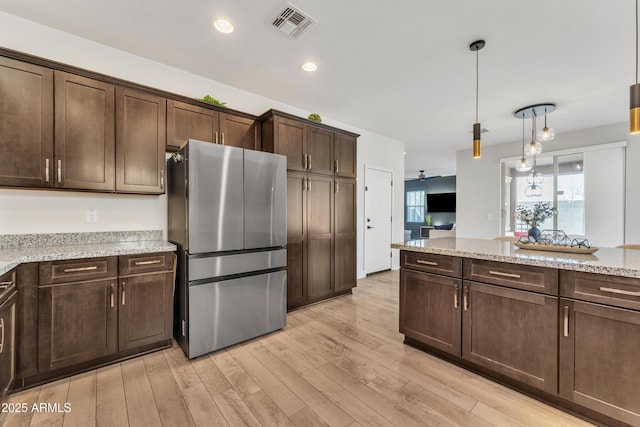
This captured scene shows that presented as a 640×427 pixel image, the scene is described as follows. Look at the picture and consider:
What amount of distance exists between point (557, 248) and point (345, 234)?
2.36m

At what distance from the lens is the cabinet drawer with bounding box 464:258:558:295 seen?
166 cm

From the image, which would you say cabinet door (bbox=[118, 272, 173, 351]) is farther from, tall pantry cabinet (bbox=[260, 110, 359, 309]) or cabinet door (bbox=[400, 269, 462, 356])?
cabinet door (bbox=[400, 269, 462, 356])

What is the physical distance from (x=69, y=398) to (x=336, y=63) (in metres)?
3.44

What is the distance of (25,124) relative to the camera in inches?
78.2

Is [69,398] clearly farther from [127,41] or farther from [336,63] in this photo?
[336,63]

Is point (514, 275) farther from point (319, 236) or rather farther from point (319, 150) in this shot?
point (319, 150)

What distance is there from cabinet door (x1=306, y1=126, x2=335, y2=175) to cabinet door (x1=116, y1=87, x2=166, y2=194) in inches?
63.9

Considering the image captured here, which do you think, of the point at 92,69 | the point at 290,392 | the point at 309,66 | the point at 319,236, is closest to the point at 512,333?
the point at 290,392

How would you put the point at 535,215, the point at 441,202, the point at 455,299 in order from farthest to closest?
the point at 441,202, the point at 535,215, the point at 455,299

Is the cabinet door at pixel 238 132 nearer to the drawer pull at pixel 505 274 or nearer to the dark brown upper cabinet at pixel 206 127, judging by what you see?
the dark brown upper cabinet at pixel 206 127

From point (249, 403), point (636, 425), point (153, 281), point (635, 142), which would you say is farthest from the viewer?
point (635, 142)

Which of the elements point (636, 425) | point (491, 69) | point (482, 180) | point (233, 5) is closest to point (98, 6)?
point (233, 5)

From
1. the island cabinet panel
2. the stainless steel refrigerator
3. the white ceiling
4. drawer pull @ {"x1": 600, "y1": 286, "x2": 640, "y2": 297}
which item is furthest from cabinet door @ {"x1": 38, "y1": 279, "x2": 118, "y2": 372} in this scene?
drawer pull @ {"x1": 600, "y1": 286, "x2": 640, "y2": 297}

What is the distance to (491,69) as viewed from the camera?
2.81 meters
